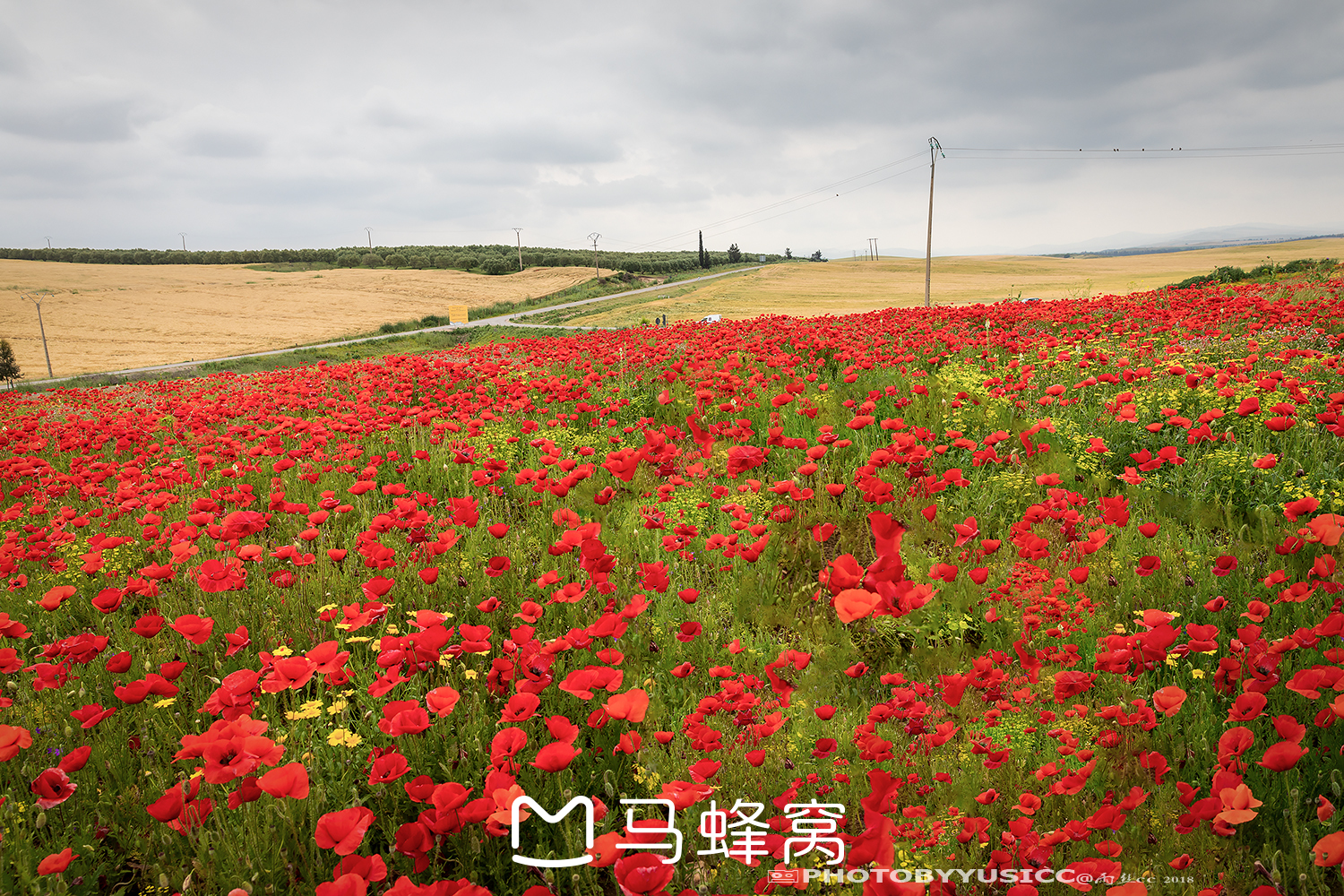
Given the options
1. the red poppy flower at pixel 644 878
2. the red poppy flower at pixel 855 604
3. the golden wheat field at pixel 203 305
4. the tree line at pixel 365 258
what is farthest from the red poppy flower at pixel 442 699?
the tree line at pixel 365 258

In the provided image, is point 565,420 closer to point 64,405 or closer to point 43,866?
point 43,866

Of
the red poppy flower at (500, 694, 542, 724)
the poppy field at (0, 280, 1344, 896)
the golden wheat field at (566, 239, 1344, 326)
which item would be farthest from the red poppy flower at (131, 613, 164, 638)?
the golden wheat field at (566, 239, 1344, 326)

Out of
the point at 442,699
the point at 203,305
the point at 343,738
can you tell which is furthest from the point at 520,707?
the point at 203,305

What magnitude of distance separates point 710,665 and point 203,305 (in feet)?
211

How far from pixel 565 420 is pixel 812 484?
301cm

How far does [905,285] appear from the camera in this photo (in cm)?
5041

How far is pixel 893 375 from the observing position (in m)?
7.08

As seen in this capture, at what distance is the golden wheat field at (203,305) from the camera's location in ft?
128

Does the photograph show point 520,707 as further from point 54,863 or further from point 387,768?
point 54,863

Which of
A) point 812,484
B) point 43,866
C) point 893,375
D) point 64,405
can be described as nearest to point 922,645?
point 812,484

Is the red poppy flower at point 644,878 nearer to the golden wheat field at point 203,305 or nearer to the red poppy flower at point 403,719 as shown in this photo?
the red poppy flower at point 403,719

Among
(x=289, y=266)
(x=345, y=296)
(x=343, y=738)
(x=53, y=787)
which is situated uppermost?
(x=289, y=266)

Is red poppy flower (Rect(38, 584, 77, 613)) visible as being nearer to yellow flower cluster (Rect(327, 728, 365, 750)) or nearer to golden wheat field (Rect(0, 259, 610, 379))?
yellow flower cluster (Rect(327, 728, 365, 750))

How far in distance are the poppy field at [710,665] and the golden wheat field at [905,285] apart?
26333 mm
